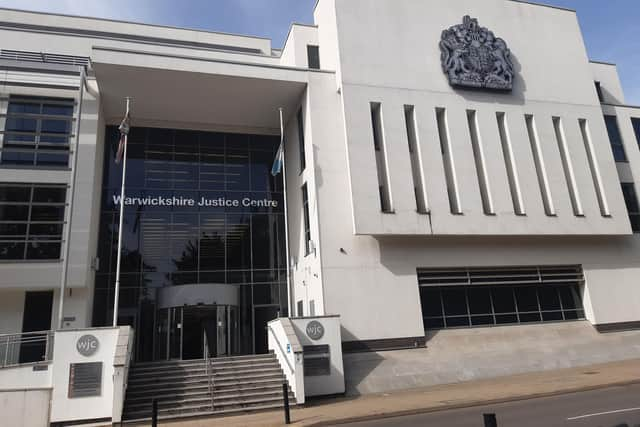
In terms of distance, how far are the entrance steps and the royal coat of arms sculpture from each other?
16475 mm

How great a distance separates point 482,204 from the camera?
2264 centimetres

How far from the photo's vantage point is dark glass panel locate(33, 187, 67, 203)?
21141mm

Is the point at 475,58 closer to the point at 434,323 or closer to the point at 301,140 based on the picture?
the point at 301,140

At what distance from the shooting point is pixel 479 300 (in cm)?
2277

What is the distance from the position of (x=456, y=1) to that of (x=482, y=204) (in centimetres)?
1136

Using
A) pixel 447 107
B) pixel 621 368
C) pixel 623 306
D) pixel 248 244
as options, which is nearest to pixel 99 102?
pixel 248 244

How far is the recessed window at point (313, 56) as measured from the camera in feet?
83.7

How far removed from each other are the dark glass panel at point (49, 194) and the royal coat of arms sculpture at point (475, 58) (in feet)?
63.4

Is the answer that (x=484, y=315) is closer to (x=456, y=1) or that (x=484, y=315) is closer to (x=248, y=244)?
(x=248, y=244)

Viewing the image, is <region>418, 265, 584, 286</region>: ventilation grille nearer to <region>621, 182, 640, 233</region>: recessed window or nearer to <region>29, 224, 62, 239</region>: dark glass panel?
<region>621, 182, 640, 233</region>: recessed window

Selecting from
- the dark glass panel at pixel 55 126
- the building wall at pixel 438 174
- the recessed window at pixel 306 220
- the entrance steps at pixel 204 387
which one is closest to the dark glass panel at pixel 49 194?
the dark glass panel at pixel 55 126

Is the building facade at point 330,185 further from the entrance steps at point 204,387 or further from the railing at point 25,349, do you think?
the entrance steps at point 204,387

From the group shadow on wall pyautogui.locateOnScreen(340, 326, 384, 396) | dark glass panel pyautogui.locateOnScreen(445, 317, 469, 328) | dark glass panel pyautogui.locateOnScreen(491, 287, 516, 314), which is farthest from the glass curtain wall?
dark glass panel pyautogui.locateOnScreen(491, 287, 516, 314)

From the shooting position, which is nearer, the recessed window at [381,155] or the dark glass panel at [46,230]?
the dark glass panel at [46,230]
